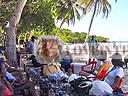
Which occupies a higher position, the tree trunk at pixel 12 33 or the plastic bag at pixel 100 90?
the tree trunk at pixel 12 33

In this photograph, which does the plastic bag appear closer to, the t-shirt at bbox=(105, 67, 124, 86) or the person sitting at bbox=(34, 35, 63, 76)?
the t-shirt at bbox=(105, 67, 124, 86)

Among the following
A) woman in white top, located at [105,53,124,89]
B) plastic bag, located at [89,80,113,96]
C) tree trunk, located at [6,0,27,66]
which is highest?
tree trunk, located at [6,0,27,66]

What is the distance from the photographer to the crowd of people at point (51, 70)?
7473 mm

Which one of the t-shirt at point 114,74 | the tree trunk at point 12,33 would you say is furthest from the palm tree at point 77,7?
the t-shirt at point 114,74

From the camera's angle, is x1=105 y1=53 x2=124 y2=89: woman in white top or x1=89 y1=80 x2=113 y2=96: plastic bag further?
x1=105 y1=53 x2=124 y2=89: woman in white top

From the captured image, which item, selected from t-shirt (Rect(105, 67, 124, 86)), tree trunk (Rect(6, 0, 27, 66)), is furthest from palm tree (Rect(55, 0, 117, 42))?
t-shirt (Rect(105, 67, 124, 86))

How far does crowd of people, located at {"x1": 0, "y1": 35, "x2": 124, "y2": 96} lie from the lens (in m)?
7.47

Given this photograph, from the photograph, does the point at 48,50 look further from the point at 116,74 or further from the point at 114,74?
the point at 116,74

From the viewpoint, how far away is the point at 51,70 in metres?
9.63

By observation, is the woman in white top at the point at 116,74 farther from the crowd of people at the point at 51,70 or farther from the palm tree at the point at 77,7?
the palm tree at the point at 77,7

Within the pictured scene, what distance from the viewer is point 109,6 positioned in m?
34.3

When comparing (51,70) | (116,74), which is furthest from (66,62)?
(116,74)

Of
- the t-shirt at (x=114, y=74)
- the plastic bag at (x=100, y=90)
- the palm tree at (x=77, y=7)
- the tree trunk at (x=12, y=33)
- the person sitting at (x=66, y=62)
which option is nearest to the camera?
the plastic bag at (x=100, y=90)

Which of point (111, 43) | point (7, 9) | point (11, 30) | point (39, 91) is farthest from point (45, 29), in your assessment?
→ point (39, 91)
